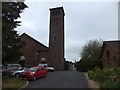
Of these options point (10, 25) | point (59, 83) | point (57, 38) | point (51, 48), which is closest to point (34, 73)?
point (59, 83)

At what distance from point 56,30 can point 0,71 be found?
153 ft

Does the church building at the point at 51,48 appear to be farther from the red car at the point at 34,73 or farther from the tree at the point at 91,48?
the red car at the point at 34,73

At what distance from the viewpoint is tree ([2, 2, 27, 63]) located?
2643 centimetres

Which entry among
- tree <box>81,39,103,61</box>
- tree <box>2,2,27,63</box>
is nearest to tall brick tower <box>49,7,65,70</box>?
tree <box>81,39,103,61</box>

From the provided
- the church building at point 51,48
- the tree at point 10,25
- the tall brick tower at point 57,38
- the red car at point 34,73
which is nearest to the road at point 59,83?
the red car at point 34,73

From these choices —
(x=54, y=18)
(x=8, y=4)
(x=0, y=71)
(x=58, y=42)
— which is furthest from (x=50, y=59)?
(x=8, y=4)

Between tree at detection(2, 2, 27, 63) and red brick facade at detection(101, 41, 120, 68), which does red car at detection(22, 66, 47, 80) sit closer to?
tree at detection(2, 2, 27, 63)

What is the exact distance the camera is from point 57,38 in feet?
265

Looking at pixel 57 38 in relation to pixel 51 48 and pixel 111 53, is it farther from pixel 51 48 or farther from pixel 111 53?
pixel 111 53

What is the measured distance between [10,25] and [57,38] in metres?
53.1

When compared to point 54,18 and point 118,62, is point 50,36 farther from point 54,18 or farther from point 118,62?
point 118,62

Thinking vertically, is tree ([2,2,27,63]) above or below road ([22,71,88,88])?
above

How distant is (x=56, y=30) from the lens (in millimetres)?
81812

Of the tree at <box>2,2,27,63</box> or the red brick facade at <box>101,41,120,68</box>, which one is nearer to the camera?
the tree at <box>2,2,27,63</box>
